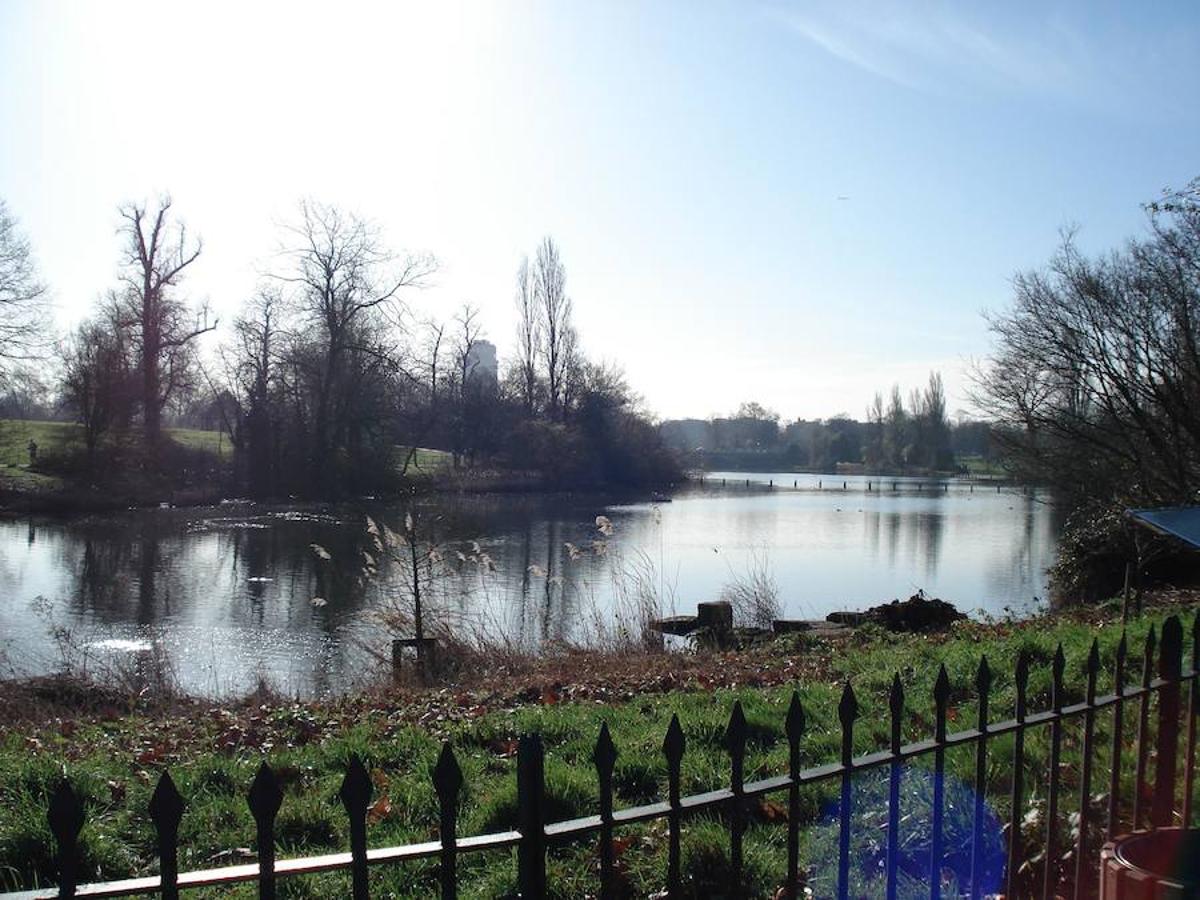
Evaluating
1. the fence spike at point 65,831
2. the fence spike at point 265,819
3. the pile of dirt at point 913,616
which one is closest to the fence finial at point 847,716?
the fence spike at point 265,819

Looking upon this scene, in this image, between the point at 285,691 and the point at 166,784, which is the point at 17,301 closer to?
the point at 285,691

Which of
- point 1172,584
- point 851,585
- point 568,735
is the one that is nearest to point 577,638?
point 568,735

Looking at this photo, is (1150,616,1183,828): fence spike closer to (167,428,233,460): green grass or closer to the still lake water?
the still lake water

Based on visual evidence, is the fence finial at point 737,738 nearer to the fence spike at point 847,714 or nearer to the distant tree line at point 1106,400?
the fence spike at point 847,714

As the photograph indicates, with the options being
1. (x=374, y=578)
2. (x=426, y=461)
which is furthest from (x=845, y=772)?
(x=426, y=461)

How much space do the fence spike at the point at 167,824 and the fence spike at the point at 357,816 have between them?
1.00 feet

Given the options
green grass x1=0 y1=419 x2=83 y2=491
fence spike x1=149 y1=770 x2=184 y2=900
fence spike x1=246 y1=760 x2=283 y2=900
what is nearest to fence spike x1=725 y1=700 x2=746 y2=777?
fence spike x1=246 y1=760 x2=283 y2=900

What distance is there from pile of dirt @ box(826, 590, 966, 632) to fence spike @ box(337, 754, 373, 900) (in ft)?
43.3

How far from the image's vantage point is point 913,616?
1461 centimetres

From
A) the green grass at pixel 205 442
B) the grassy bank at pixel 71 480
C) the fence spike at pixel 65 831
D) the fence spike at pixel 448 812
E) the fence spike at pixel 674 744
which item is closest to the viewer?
the fence spike at pixel 65 831

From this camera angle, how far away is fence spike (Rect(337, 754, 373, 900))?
1.81 meters

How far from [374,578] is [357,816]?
1576 centimetres

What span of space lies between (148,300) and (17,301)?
7.21 meters

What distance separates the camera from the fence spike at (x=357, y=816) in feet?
5.95
